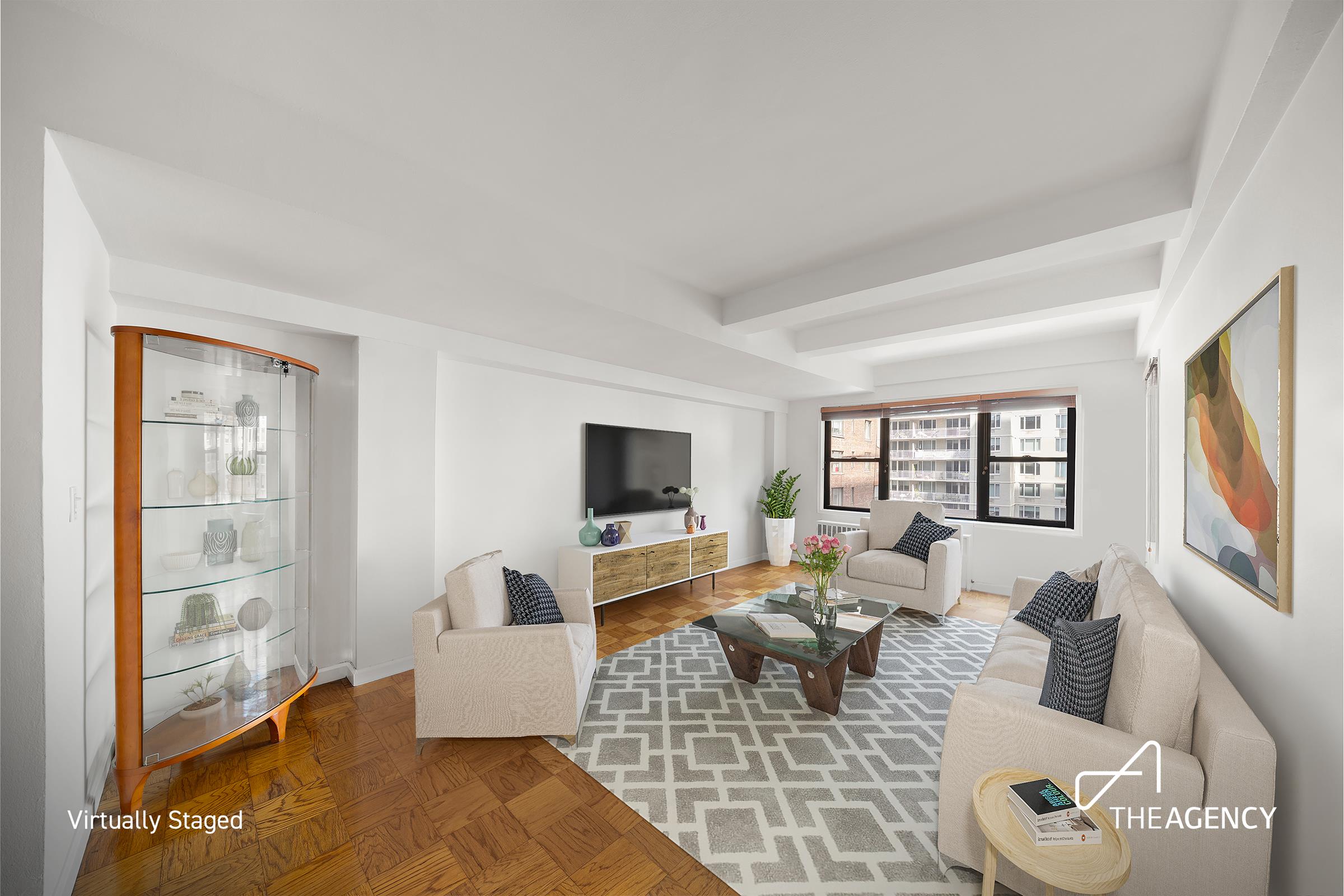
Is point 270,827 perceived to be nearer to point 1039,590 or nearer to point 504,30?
point 504,30

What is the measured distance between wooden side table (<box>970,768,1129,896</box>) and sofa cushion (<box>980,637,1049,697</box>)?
3.08 ft

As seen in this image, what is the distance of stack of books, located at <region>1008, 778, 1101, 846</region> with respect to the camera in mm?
1229

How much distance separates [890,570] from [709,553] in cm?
181

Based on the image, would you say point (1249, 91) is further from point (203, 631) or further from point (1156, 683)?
point (203, 631)

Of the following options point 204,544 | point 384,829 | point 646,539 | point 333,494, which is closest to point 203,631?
point 204,544

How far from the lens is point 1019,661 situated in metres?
2.40

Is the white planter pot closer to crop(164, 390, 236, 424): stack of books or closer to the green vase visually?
the green vase

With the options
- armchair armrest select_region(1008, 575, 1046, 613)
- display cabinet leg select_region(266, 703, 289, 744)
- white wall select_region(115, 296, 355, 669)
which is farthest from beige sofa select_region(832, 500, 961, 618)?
display cabinet leg select_region(266, 703, 289, 744)

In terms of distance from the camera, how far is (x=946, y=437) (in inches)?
223

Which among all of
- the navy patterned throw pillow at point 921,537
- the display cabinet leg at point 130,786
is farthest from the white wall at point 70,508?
the navy patterned throw pillow at point 921,537

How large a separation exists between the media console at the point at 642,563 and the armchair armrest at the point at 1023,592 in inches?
108

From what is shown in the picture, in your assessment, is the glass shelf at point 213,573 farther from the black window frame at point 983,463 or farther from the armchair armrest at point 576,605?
the black window frame at point 983,463

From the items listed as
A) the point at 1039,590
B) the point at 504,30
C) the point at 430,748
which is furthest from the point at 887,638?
the point at 504,30

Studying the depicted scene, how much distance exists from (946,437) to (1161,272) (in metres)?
3.09
